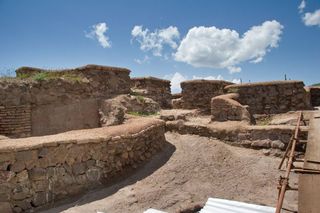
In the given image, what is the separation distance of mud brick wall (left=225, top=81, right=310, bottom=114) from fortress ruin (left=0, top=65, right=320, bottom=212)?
4 centimetres

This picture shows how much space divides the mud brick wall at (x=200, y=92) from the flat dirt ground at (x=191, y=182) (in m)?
5.71

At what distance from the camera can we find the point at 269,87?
11.6 meters

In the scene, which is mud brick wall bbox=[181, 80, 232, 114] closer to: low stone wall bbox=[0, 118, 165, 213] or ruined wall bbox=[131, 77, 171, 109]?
ruined wall bbox=[131, 77, 171, 109]

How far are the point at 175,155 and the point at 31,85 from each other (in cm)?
561

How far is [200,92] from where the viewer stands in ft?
47.3

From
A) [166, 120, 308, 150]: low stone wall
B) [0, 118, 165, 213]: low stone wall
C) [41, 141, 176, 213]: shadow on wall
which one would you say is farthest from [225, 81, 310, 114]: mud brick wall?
[0, 118, 165, 213]: low stone wall

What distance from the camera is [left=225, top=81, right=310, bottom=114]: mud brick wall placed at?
36.6 ft

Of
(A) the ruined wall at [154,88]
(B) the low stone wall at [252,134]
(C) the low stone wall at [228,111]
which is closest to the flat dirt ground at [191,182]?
(B) the low stone wall at [252,134]

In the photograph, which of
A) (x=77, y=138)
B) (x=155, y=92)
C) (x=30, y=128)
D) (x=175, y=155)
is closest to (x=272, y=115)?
(x=175, y=155)

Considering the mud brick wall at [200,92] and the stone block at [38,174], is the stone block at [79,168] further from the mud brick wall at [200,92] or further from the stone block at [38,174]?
the mud brick wall at [200,92]

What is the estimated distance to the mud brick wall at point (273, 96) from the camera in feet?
36.6

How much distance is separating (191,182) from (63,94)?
20.0 ft

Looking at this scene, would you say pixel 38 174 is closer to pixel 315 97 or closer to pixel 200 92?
pixel 200 92

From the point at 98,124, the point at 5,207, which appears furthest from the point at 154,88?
the point at 5,207
